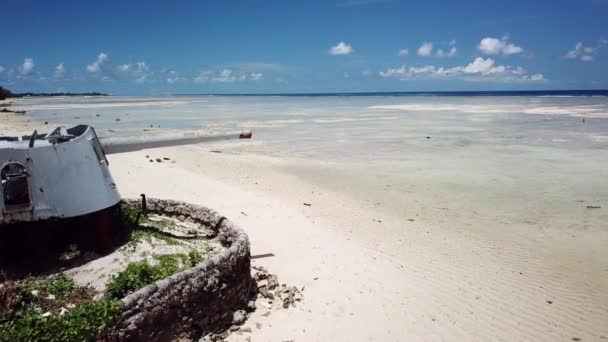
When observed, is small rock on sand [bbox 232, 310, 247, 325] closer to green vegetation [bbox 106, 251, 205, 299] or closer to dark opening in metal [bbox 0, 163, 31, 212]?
green vegetation [bbox 106, 251, 205, 299]

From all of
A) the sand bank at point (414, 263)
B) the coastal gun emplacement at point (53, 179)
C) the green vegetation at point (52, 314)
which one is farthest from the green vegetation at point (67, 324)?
the sand bank at point (414, 263)

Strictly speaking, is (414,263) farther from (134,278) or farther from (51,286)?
(51,286)

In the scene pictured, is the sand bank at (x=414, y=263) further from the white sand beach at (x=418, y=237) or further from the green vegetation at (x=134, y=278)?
the green vegetation at (x=134, y=278)

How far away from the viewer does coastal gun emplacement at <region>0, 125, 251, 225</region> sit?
5.66 m

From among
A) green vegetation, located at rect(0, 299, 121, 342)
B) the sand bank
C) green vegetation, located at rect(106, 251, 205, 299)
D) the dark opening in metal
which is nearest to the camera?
green vegetation, located at rect(0, 299, 121, 342)

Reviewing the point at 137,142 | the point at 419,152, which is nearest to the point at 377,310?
the point at 137,142

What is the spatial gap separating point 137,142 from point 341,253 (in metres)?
4.50

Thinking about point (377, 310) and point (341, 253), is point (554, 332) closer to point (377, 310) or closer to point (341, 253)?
point (377, 310)

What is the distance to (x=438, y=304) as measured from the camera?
7332 mm

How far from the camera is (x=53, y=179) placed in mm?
5918

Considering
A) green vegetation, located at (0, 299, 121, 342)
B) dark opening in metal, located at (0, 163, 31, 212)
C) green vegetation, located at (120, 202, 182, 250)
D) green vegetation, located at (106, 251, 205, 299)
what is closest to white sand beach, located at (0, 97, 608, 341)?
green vegetation, located at (106, 251, 205, 299)

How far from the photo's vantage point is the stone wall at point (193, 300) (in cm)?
486

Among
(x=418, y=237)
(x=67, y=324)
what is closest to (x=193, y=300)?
(x=67, y=324)

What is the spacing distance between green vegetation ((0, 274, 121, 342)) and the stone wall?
242 millimetres
